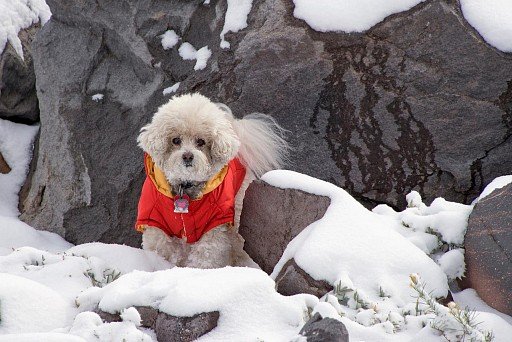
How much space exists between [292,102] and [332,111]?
0.35 meters

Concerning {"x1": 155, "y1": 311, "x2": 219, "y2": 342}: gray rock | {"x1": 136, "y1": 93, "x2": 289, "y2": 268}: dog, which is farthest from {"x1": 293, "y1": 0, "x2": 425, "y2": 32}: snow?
{"x1": 155, "y1": 311, "x2": 219, "y2": 342}: gray rock

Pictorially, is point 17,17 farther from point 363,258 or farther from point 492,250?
point 492,250

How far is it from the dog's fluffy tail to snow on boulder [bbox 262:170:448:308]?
1560 millimetres

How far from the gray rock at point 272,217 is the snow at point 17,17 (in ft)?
14.8

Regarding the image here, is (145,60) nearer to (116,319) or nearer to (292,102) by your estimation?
(292,102)

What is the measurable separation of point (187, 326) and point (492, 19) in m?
3.89

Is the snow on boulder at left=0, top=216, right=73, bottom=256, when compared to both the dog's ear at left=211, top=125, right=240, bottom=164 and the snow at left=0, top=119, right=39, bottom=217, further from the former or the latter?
the dog's ear at left=211, top=125, right=240, bottom=164

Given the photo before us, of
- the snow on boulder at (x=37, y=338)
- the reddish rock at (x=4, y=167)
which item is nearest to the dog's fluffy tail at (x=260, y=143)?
the snow on boulder at (x=37, y=338)

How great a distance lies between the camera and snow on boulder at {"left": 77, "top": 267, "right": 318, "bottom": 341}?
8.91 feet

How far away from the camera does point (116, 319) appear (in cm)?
288

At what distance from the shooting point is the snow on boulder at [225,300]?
8.91ft

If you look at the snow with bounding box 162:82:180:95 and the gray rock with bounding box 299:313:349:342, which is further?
the snow with bounding box 162:82:180:95

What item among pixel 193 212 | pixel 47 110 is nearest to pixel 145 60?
pixel 47 110

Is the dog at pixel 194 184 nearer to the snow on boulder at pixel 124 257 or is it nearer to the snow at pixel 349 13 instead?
the snow on boulder at pixel 124 257
